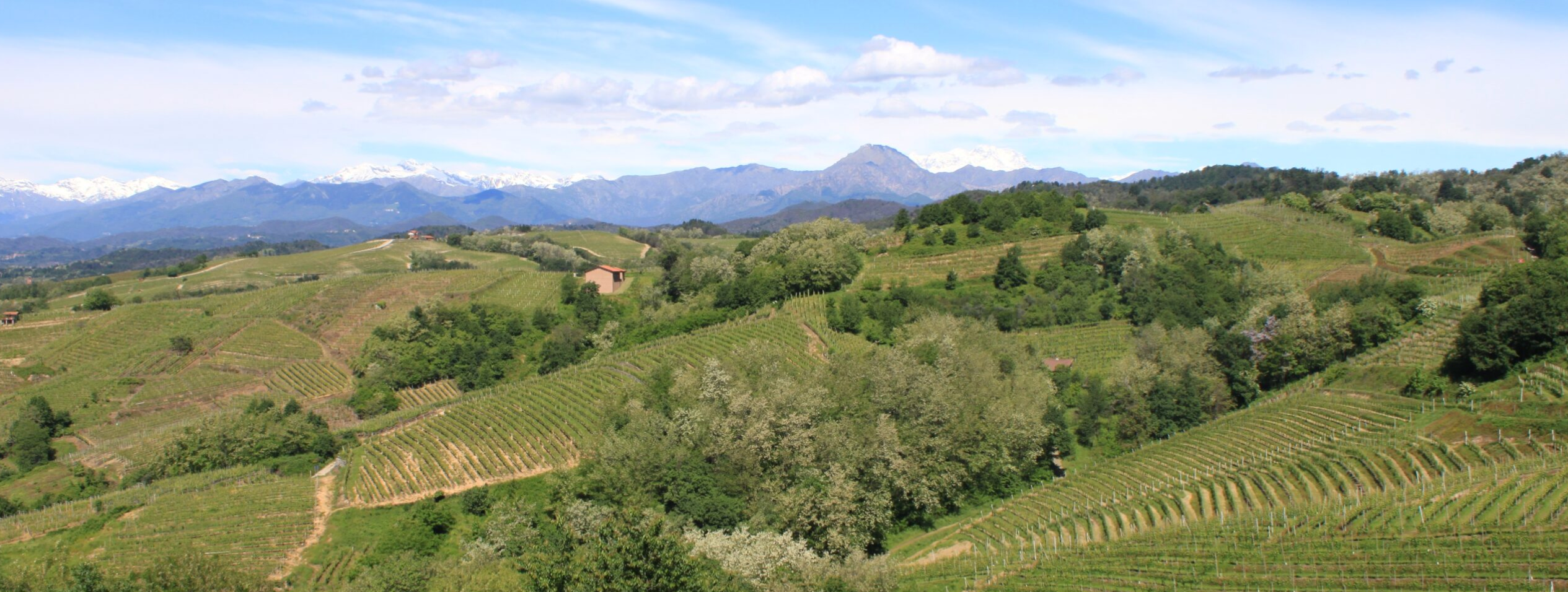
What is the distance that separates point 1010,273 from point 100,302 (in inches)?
2987

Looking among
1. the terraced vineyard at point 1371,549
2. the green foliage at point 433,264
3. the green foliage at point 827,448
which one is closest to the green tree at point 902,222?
the green foliage at point 827,448

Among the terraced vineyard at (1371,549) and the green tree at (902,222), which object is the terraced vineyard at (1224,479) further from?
the green tree at (902,222)

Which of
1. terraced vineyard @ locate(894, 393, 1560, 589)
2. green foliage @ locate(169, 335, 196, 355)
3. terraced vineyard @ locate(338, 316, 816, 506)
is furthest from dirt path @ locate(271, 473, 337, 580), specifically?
green foliage @ locate(169, 335, 196, 355)

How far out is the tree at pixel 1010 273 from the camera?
5703cm

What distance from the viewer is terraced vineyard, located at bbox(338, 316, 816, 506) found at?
36.3 metres

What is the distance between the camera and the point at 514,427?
39.8m

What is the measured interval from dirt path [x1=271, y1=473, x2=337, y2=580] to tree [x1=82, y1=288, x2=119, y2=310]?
5333 cm

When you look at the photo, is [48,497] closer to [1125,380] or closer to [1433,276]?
[1125,380]

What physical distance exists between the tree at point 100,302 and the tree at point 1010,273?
74.6 metres

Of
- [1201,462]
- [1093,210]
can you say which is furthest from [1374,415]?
[1093,210]

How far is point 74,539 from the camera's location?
31.5 m

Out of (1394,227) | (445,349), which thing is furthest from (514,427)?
(1394,227)

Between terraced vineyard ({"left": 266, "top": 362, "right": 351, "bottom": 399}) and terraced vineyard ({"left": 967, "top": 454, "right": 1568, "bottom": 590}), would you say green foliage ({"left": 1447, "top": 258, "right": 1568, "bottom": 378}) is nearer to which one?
terraced vineyard ({"left": 967, "top": 454, "right": 1568, "bottom": 590})

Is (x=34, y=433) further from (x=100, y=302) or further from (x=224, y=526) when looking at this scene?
(x=100, y=302)
